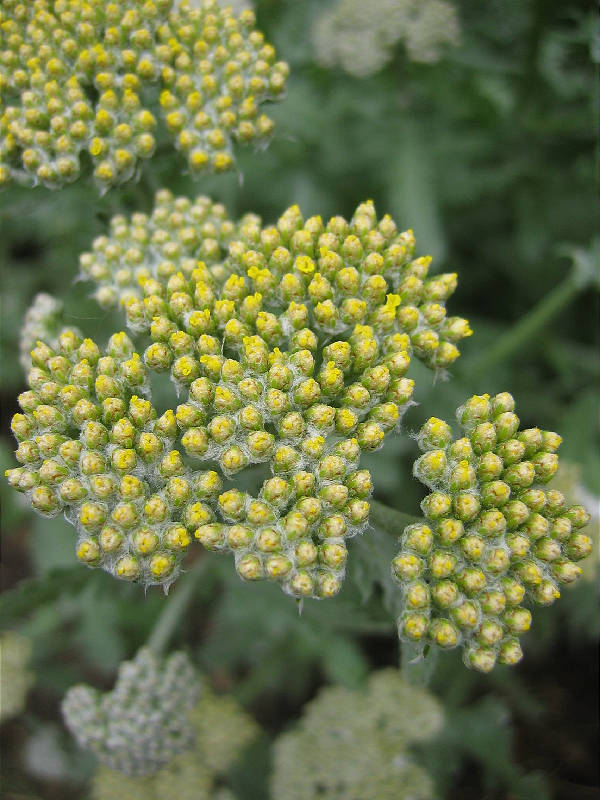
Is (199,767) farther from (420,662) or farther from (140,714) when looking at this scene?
(420,662)

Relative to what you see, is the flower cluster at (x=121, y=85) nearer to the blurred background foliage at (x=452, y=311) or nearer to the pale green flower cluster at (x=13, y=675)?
the blurred background foliage at (x=452, y=311)

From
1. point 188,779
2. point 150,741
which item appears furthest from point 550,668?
point 150,741

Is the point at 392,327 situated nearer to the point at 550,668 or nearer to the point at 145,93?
the point at 145,93

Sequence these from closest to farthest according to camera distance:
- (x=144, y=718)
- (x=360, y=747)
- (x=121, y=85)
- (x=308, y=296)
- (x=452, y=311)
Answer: (x=308, y=296)
(x=121, y=85)
(x=144, y=718)
(x=360, y=747)
(x=452, y=311)

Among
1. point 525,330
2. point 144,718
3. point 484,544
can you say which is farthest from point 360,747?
point 525,330

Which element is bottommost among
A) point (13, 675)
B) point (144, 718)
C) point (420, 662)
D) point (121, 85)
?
point (13, 675)

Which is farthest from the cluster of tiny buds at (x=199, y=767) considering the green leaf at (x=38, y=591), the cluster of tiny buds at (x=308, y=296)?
the cluster of tiny buds at (x=308, y=296)

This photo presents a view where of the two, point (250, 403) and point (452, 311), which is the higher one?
point (452, 311)
